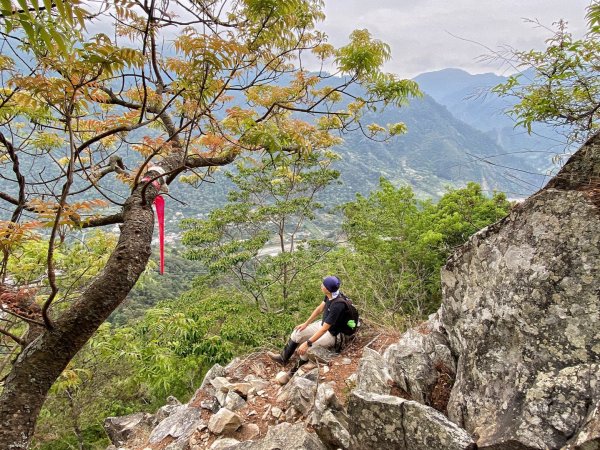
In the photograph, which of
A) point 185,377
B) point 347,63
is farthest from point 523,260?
point 185,377

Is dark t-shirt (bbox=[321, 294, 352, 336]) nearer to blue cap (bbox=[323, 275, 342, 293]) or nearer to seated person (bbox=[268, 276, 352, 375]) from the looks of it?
seated person (bbox=[268, 276, 352, 375])

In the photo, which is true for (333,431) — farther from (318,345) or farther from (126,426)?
(126,426)

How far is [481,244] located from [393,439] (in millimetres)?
1591

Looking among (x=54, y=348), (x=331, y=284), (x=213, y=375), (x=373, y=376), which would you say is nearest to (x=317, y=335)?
(x=331, y=284)

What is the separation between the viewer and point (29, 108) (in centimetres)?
286

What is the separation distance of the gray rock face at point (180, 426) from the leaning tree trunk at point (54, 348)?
2385mm

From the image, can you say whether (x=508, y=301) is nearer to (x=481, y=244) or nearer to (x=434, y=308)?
(x=481, y=244)

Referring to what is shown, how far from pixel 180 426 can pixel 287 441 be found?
1837 millimetres

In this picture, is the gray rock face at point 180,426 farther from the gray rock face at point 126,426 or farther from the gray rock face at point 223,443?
the gray rock face at point 126,426

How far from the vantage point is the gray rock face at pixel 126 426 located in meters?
5.27

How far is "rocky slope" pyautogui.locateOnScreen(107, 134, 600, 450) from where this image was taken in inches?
84.0

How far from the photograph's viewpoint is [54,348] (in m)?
2.02

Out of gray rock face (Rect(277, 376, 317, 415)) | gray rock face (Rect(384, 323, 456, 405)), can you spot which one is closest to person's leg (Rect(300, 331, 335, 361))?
gray rock face (Rect(277, 376, 317, 415))

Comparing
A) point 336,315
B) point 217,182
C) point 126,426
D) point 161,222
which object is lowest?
point 126,426
